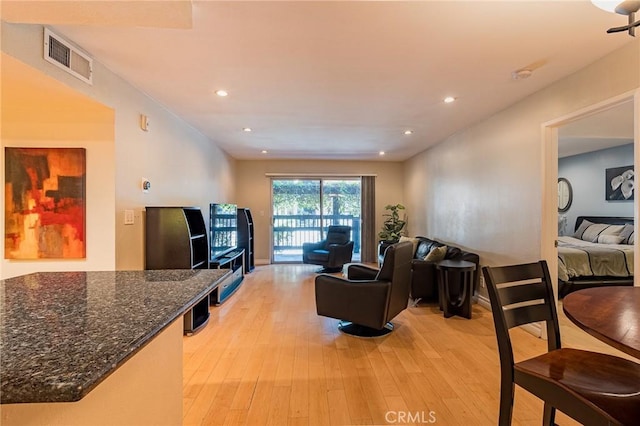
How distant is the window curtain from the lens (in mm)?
7250

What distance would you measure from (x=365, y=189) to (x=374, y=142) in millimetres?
2136

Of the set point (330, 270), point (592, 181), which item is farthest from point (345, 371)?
point (592, 181)

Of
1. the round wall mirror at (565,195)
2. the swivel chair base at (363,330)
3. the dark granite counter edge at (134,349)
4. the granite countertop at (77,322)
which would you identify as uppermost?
the round wall mirror at (565,195)

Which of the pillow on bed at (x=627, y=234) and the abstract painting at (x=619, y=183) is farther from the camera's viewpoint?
the abstract painting at (x=619, y=183)

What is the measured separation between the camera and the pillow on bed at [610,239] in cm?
481

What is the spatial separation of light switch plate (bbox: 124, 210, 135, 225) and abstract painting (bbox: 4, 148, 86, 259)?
0.30 meters

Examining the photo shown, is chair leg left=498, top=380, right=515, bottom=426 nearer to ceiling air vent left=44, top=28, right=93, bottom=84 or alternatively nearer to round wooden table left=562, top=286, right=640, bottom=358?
round wooden table left=562, top=286, right=640, bottom=358

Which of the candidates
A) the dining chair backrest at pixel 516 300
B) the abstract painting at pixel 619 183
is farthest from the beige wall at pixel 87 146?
the abstract painting at pixel 619 183

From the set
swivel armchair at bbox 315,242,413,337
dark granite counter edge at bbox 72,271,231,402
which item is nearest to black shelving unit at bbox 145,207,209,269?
swivel armchair at bbox 315,242,413,337

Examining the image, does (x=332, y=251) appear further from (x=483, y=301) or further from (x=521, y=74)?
(x=521, y=74)

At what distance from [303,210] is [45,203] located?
16.7 feet

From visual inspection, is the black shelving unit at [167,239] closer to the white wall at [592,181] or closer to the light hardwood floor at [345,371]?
the light hardwood floor at [345,371]

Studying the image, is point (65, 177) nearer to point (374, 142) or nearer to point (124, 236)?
point (124, 236)

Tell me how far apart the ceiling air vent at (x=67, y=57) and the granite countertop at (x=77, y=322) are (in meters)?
1.45
